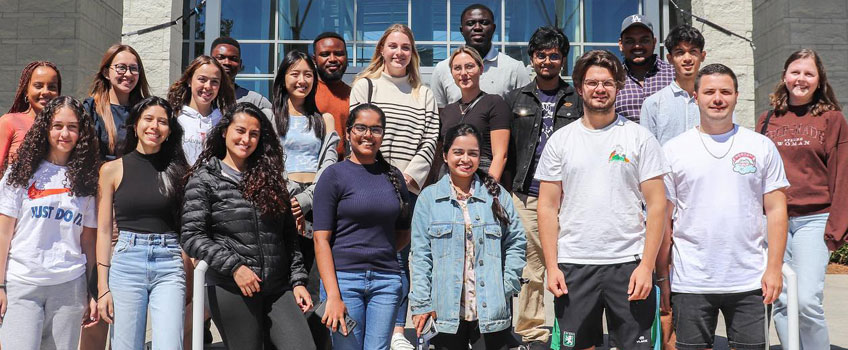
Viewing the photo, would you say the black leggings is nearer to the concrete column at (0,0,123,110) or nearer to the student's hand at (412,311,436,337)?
the student's hand at (412,311,436,337)

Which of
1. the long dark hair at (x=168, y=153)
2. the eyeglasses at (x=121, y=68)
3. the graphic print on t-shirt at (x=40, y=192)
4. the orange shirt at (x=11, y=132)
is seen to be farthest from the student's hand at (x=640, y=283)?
the orange shirt at (x=11, y=132)

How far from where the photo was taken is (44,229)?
461 centimetres

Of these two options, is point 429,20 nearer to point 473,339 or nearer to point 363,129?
point 363,129

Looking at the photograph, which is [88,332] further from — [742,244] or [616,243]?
[742,244]

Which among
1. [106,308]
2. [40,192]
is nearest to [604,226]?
[106,308]

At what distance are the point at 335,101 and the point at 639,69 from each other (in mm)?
2331

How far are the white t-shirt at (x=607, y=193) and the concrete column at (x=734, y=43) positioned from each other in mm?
7244

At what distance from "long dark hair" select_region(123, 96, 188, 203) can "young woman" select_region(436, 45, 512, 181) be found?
1.94 m

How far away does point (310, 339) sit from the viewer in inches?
176

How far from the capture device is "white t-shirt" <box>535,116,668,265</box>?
433cm

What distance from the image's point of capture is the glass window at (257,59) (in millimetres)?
12555

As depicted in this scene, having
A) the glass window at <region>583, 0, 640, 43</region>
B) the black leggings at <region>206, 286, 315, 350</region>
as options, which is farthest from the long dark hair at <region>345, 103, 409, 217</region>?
the glass window at <region>583, 0, 640, 43</region>

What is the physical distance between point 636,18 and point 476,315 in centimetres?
294

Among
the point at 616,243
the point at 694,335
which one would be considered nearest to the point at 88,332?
the point at 616,243
